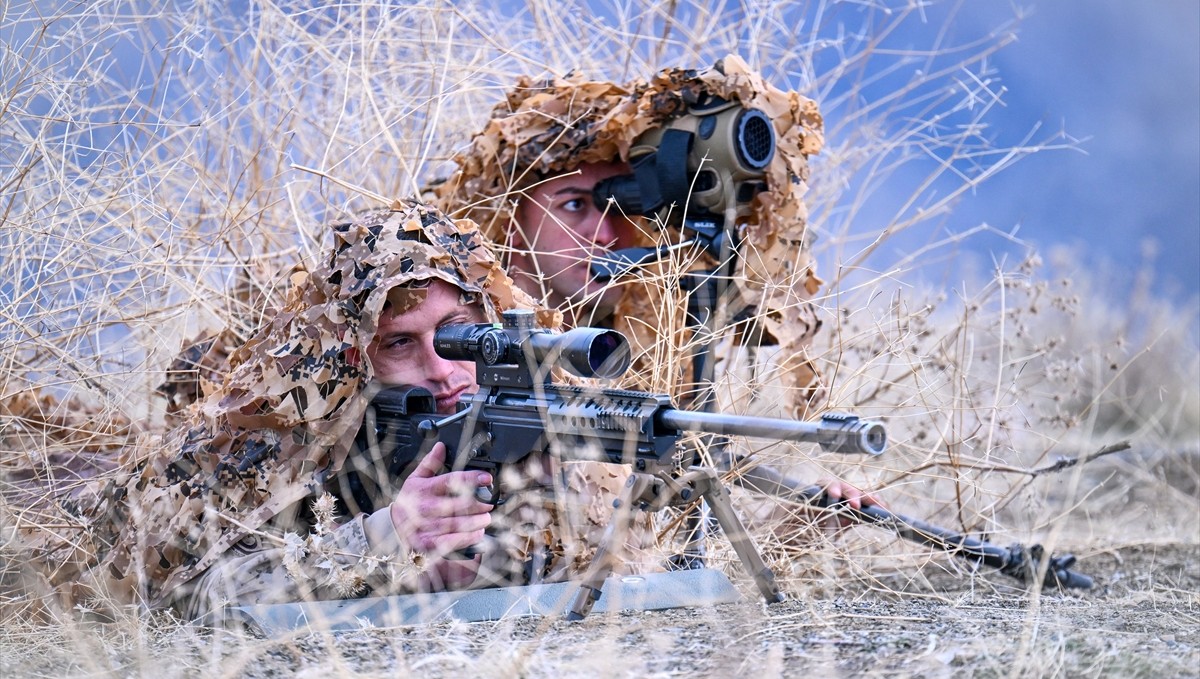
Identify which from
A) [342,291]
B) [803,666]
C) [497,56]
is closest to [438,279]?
[342,291]

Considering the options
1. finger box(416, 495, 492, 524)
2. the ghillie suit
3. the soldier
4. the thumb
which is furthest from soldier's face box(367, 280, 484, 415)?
the soldier

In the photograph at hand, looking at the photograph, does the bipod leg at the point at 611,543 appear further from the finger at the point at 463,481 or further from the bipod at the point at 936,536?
the bipod at the point at 936,536

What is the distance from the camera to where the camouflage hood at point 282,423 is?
3.03 m

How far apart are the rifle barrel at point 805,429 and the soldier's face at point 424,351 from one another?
78 cm

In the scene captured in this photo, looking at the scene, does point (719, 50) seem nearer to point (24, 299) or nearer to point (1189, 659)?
point (24, 299)

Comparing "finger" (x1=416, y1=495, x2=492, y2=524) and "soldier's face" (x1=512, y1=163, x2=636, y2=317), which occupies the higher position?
"soldier's face" (x1=512, y1=163, x2=636, y2=317)

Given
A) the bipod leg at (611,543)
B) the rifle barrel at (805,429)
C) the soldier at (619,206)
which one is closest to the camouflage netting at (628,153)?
the soldier at (619,206)

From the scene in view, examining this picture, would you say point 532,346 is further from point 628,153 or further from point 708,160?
point 628,153

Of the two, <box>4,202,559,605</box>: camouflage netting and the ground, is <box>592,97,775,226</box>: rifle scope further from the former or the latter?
the ground

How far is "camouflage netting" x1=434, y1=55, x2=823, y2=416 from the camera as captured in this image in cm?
426

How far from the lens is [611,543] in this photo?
259cm

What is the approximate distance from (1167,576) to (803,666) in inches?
99.9

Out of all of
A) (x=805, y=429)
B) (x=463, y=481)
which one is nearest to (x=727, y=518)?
(x=805, y=429)

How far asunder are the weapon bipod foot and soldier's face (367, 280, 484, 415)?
0.62 meters
